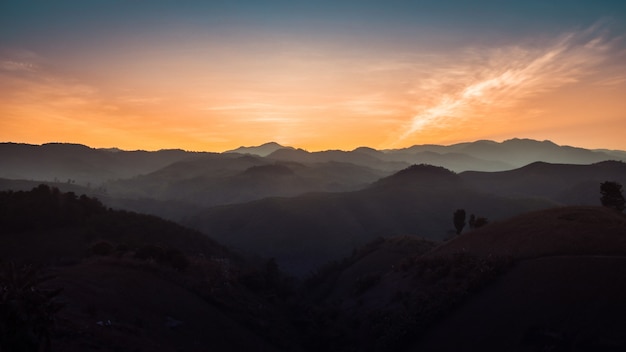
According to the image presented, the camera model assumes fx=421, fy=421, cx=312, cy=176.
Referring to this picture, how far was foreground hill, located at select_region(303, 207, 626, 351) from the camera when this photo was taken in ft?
64.7

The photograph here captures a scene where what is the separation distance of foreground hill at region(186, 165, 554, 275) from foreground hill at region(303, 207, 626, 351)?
39.7 m

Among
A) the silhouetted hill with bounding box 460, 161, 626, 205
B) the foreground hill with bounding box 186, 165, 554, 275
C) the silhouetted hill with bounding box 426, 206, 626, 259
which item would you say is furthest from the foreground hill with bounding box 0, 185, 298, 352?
the silhouetted hill with bounding box 460, 161, 626, 205

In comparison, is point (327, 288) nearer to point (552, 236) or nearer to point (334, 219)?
point (552, 236)

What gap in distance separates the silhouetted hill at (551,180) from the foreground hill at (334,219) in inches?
1429

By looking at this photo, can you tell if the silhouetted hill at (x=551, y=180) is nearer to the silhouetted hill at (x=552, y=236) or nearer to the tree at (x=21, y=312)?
the silhouetted hill at (x=552, y=236)

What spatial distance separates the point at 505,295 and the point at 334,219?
7974 cm

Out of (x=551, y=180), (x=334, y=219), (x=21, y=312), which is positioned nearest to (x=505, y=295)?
(x=21, y=312)

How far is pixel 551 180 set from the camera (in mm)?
157625

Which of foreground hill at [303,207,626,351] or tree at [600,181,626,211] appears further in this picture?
tree at [600,181,626,211]

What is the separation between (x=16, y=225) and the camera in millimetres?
43969

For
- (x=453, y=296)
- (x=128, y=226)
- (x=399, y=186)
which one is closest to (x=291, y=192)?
(x=399, y=186)

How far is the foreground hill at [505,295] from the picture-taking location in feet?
64.7

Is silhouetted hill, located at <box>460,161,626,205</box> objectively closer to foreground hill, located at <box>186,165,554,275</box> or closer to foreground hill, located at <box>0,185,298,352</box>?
foreground hill, located at <box>186,165,554,275</box>

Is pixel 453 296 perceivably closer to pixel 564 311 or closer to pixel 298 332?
pixel 564 311
